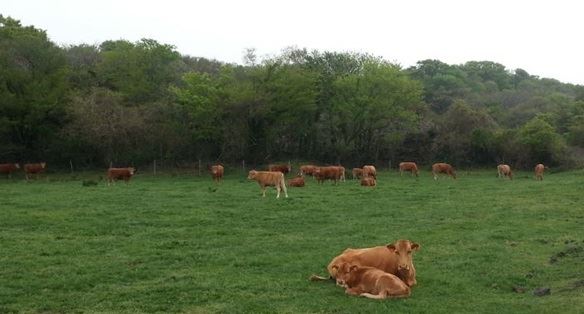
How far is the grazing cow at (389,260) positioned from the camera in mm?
10539

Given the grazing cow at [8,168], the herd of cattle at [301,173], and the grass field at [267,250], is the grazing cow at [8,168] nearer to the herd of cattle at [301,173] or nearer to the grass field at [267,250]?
the herd of cattle at [301,173]

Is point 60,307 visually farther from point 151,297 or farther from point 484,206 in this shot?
point 484,206

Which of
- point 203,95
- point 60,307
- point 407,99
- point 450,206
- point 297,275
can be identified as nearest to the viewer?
point 60,307

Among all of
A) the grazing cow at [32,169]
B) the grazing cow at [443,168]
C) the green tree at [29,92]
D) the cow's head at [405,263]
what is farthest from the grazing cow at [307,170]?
the cow's head at [405,263]

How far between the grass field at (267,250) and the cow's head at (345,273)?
0.19m

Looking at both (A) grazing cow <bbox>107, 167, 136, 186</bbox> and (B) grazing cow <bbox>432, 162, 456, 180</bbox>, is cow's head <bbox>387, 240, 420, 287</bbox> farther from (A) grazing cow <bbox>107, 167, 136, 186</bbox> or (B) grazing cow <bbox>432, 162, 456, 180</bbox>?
(B) grazing cow <bbox>432, 162, 456, 180</bbox>

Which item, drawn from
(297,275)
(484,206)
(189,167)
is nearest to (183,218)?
(297,275)

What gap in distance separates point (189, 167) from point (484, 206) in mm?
28126

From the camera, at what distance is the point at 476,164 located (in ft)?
167

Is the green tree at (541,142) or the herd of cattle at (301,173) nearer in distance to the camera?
the herd of cattle at (301,173)

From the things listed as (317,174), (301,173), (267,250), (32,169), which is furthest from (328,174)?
(267,250)

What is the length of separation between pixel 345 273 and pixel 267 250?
11.4ft

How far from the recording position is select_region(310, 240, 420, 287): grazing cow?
1054 cm

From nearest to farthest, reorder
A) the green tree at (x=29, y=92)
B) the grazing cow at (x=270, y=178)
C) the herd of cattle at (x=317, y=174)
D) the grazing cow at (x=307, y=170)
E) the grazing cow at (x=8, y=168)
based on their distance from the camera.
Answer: the grazing cow at (x=270, y=178) < the herd of cattle at (x=317, y=174) < the grazing cow at (x=307, y=170) < the grazing cow at (x=8, y=168) < the green tree at (x=29, y=92)
